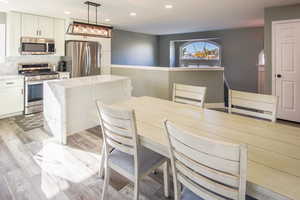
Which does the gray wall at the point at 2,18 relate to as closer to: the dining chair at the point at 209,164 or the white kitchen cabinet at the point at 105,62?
the white kitchen cabinet at the point at 105,62

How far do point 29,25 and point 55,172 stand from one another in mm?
3973

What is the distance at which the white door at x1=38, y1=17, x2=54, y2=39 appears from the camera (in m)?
5.10

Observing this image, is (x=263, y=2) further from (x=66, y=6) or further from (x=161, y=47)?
(x=161, y=47)

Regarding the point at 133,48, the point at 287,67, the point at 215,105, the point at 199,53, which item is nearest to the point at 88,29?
the point at 215,105

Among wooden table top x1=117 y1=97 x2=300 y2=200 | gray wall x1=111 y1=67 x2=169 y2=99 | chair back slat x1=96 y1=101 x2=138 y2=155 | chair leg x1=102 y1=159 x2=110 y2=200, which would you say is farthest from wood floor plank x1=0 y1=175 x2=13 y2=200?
gray wall x1=111 y1=67 x2=169 y2=99

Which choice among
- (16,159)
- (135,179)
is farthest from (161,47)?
(135,179)

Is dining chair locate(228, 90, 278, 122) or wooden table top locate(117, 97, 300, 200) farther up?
dining chair locate(228, 90, 278, 122)

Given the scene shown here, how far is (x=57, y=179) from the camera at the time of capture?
2.30 meters

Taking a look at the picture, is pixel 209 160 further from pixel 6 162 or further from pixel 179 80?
pixel 179 80

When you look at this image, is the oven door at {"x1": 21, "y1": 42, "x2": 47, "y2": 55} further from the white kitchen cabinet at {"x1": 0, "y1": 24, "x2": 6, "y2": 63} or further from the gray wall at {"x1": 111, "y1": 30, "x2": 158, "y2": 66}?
the gray wall at {"x1": 111, "y1": 30, "x2": 158, "y2": 66}

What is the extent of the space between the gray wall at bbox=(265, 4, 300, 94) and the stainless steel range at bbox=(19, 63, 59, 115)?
4.97 m

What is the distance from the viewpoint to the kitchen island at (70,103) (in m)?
3.25

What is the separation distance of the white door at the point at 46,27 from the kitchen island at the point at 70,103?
2.33 metres

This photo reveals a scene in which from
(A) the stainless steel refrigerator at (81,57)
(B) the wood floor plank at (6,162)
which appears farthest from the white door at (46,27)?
(B) the wood floor plank at (6,162)
